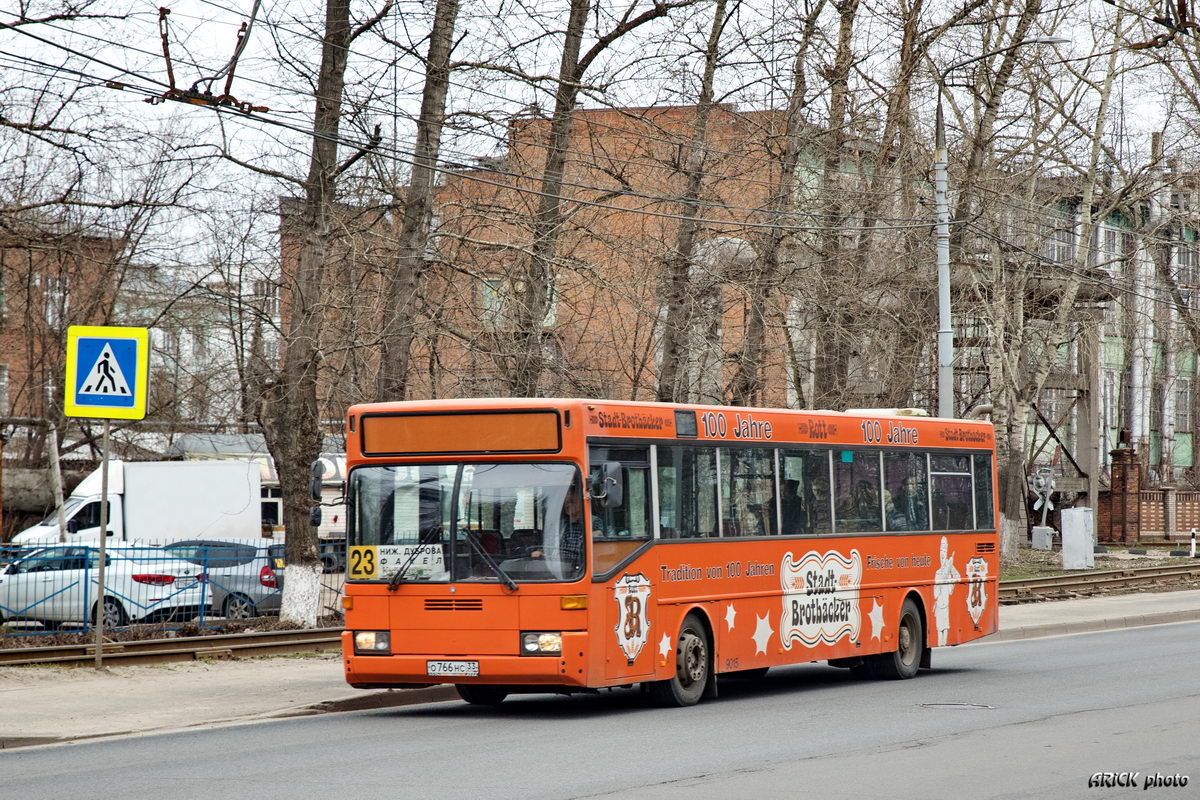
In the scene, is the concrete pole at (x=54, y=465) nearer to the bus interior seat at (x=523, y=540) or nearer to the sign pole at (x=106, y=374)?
the sign pole at (x=106, y=374)

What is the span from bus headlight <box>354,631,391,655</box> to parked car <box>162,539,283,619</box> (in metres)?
9.58

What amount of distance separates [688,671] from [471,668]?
89.7 inches

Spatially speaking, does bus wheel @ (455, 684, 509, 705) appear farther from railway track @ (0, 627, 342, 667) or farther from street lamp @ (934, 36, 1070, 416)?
street lamp @ (934, 36, 1070, 416)

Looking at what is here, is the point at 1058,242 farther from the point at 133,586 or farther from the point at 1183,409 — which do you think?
the point at 1183,409

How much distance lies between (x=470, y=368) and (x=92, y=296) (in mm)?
14861

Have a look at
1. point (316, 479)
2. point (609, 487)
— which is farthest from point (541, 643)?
point (316, 479)

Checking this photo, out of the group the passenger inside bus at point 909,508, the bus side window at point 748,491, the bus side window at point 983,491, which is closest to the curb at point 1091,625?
the bus side window at point 983,491

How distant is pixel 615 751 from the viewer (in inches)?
428

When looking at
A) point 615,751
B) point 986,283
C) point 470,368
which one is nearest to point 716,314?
point 470,368

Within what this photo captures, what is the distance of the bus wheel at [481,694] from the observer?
14539 millimetres

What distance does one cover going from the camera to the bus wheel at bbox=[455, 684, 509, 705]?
47.7ft

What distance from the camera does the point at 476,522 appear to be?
1321 centimetres

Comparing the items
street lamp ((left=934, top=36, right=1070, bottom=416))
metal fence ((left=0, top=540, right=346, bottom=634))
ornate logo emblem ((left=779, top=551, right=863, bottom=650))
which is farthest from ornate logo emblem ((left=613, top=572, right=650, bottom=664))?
street lamp ((left=934, top=36, right=1070, bottom=416))

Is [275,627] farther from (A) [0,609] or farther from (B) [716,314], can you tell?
(B) [716,314]
